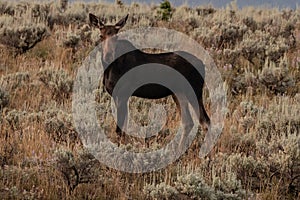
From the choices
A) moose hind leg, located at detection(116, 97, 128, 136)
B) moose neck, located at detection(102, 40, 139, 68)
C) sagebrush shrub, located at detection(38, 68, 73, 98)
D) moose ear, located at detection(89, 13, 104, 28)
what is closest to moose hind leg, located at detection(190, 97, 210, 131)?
moose hind leg, located at detection(116, 97, 128, 136)

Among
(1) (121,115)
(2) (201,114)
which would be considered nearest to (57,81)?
(1) (121,115)

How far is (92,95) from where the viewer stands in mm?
8172

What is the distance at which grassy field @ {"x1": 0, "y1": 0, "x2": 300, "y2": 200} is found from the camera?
16.1 feet

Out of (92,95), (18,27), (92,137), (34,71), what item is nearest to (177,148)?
(92,137)

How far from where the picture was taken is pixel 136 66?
20.7 feet

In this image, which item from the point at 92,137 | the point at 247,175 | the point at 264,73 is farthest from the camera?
the point at 264,73

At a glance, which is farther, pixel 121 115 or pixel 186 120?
pixel 186 120

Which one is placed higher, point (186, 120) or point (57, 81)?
point (57, 81)

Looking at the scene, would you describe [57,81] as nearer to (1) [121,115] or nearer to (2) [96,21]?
(2) [96,21]

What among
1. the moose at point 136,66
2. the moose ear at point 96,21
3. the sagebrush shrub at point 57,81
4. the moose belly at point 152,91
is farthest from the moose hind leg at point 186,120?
the sagebrush shrub at point 57,81

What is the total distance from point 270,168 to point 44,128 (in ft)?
9.36

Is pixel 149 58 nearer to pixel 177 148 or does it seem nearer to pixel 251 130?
pixel 177 148

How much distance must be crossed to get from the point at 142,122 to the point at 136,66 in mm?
1308

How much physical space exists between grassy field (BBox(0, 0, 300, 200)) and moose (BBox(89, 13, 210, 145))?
375 mm
